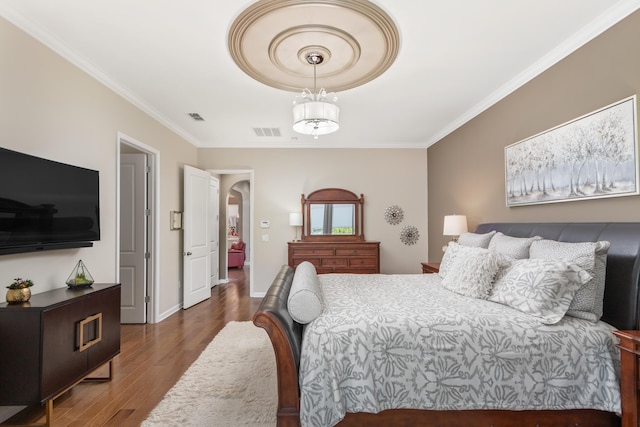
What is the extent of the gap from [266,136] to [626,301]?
15.3 feet

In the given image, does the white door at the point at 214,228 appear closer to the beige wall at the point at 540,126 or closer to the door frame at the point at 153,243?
the door frame at the point at 153,243

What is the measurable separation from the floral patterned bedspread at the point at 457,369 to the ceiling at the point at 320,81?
208cm

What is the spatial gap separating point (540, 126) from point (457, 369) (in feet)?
7.85

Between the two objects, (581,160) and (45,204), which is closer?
(45,204)

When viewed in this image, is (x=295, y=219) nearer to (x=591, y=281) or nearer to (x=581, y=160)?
(x=581, y=160)

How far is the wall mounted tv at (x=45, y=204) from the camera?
6.36 ft

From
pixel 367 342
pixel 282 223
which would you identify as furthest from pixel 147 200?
pixel 367 342

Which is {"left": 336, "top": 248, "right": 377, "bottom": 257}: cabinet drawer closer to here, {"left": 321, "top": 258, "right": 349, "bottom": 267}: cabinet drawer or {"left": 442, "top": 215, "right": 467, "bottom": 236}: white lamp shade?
{"left": 321, "top": 258, "right": 349, "bottom": 267}: cabinet drawer

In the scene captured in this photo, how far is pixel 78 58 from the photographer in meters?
2.64

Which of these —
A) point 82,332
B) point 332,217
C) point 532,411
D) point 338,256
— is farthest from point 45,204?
point 332,217

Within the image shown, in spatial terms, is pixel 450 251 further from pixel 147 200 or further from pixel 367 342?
pixel 147 200

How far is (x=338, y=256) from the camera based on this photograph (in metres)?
5.12

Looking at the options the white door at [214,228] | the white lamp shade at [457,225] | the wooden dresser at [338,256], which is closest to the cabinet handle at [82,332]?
the wooden dresser at [338,256]

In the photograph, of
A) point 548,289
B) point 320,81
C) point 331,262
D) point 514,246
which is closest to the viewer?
point 548,289
